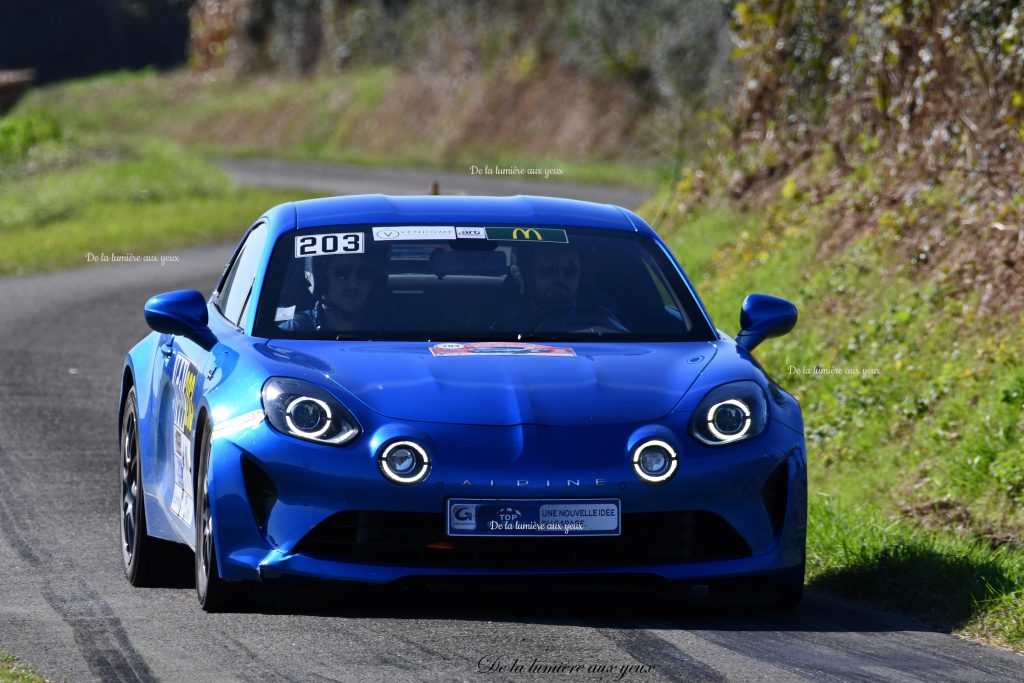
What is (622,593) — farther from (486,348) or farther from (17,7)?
(17,7)

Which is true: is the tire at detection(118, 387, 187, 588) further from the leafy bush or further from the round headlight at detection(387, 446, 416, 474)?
the leafy bush

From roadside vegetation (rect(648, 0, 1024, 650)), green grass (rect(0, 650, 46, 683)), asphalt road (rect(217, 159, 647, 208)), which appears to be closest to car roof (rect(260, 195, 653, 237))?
roadside vegetation (rect(648, 0, 1024, 650))

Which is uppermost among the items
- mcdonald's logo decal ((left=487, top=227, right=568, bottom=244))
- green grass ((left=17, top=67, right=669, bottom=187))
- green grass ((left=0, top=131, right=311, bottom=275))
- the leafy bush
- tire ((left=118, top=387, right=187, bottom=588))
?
mcdonald's logo decal ((left=487, top=227, right=568, bottom=244))

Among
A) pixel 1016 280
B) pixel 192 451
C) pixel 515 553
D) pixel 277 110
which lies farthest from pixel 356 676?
pixel 277 110

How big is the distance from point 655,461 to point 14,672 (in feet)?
6.65

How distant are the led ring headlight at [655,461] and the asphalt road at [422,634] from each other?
0.44m

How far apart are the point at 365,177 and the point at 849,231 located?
2615 centimetres

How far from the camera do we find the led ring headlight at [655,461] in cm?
626

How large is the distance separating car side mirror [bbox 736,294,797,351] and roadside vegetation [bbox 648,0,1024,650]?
3.46 ft

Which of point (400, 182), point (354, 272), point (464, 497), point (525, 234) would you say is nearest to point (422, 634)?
point (464, 497)

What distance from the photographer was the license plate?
6.20 metres

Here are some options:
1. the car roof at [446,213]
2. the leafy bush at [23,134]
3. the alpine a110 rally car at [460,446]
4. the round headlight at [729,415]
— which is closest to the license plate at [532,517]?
the alpine a110 rally car at [460,446]

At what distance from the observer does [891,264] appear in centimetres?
1176

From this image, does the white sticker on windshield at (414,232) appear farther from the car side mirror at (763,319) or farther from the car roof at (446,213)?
the car side mirror at (763,319)
